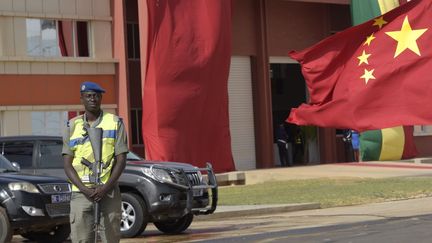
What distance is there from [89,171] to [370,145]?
2828cm

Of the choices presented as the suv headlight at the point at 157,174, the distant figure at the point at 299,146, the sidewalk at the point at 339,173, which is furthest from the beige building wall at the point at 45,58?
the suv headlight at the point at 157,174

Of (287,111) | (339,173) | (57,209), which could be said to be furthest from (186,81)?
(57,209)

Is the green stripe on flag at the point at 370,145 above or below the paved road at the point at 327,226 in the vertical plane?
above

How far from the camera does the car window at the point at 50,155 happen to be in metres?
14.2

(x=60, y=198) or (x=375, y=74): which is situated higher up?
(x=375, y=74)

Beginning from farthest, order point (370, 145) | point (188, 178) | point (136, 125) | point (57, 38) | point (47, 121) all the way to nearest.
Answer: point (370, 145) → point (136, 125) → point (57, 38) → point (47, 121) → point (188, 178)

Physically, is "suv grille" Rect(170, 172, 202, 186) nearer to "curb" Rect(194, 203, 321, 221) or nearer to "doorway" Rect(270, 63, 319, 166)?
"curb" Rect(194, 203, 321, 221)

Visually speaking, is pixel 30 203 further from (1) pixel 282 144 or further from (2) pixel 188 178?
(1) pixel 282 144

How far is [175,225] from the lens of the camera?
14.7 m

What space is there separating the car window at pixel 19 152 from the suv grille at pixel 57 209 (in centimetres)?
211

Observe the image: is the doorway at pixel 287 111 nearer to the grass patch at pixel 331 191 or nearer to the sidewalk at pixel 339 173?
the sidewalk at pixel 339 173

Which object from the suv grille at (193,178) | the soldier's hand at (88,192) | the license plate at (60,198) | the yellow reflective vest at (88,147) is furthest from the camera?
the suv grille at (193,178)

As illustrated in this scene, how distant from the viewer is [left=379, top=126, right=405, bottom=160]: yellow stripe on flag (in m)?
34.2

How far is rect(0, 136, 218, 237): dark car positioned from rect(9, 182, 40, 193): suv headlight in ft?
5.26
